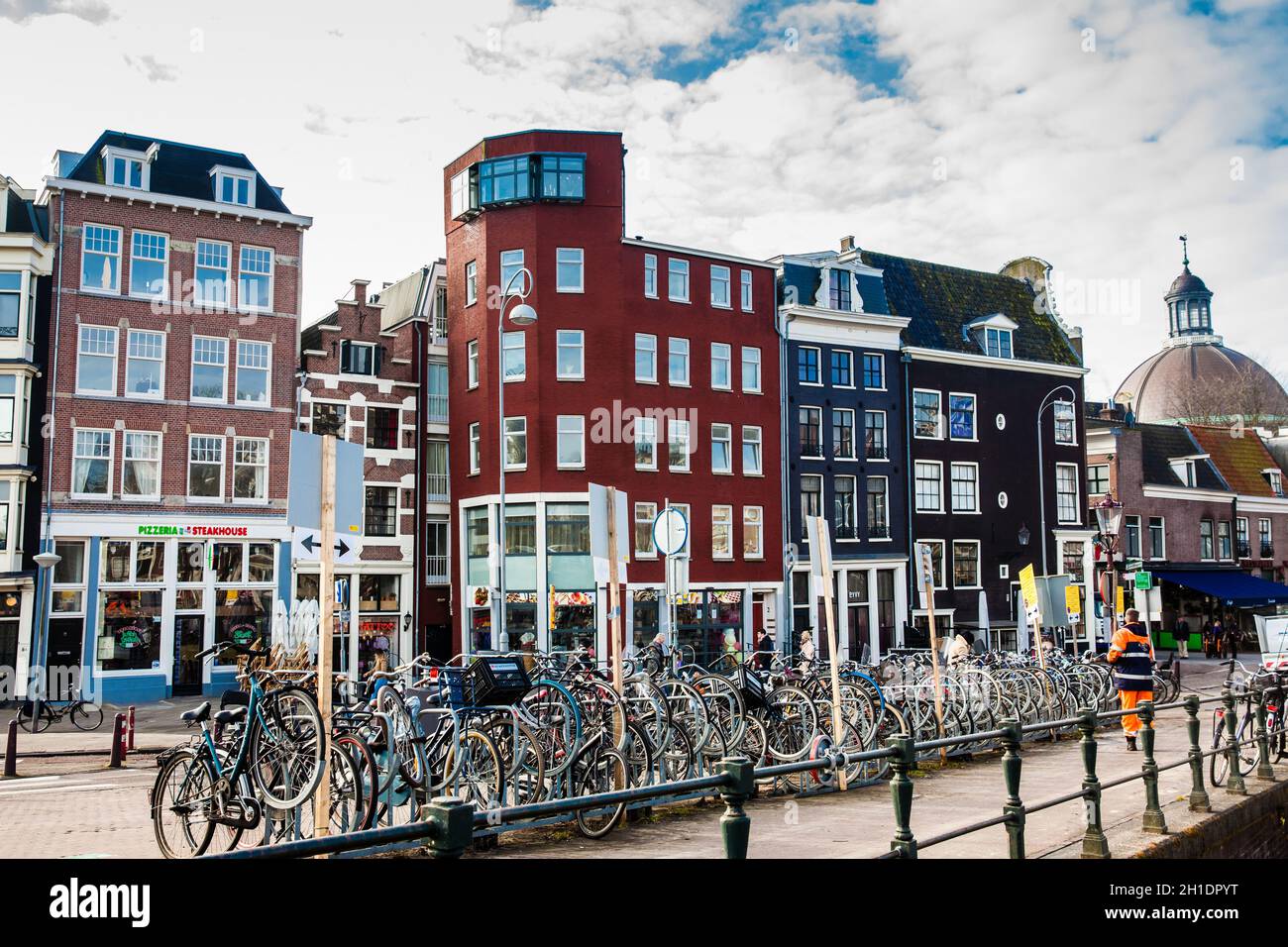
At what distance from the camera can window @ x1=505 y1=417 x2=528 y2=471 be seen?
35.8 m

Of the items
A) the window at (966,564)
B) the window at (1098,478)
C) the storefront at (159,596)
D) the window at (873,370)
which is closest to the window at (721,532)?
the window at (873,370)

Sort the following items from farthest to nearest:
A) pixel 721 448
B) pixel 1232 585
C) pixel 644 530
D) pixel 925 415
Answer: pixel 1232 585, pixel 925 415, pixel 721 448, pixel 644 530

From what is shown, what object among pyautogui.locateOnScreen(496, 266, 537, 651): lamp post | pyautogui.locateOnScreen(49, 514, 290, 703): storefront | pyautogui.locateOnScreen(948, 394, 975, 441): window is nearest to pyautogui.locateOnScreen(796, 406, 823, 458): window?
pyautogui.locateOnScreen(948, 394, 975, 441): window

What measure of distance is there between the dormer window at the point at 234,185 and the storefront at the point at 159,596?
9.81 meters

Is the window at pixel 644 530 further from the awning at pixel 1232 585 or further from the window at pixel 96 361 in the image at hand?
the awning at pixel 1232 585

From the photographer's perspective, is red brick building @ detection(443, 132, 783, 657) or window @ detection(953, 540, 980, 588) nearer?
red brick building @ detection(443, 132, 783, 657)

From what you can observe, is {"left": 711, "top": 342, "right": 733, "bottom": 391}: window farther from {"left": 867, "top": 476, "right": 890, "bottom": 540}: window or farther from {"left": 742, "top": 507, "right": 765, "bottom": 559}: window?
{"left": 867, "top": 476, "right": 890, "bottom": 540}: window

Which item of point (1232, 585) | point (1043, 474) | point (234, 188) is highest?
point (234, 188)

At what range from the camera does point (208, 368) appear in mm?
33438

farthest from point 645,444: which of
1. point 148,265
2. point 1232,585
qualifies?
point 1232,585

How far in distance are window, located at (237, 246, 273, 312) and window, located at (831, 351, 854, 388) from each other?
64.1 ft

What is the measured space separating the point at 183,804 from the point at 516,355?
27814mm

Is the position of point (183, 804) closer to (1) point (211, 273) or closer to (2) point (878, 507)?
(1) point (211, 273)
